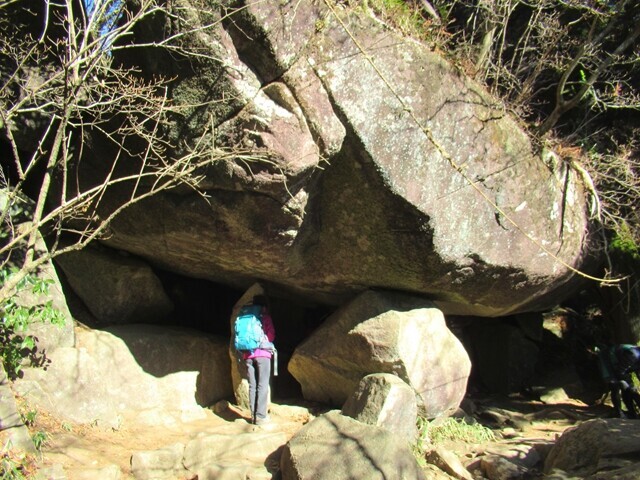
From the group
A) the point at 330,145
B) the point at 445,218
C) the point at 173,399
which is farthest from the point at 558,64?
the point at 173,399

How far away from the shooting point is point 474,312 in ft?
21.9

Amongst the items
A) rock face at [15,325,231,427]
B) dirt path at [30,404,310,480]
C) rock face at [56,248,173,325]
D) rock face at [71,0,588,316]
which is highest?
rock face at [71,0,588,316]

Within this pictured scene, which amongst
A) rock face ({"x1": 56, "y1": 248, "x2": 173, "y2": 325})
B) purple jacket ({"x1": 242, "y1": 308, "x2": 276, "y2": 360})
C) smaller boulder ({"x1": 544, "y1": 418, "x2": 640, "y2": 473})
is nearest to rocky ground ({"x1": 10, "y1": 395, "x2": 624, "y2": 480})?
smaller boulder ({"x1": 544, "y1": 418, "x2": 640, "y2": 473})

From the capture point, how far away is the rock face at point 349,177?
448 centimetres

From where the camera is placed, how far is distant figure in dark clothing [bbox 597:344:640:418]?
6.14 metres

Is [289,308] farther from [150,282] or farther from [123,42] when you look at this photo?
[123,42]

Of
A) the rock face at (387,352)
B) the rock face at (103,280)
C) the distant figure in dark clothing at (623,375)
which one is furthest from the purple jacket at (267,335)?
the distant figure in dark clothing at (623,375)

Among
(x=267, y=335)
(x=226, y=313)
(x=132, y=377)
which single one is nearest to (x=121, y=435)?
(x=132, y=377)

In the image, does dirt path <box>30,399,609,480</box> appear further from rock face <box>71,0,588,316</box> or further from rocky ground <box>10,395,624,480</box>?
rock face <box>71,0,588,316</box>

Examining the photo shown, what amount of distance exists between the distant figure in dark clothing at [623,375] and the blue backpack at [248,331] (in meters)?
4.06

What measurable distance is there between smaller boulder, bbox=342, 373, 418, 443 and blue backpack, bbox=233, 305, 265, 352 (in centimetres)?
113

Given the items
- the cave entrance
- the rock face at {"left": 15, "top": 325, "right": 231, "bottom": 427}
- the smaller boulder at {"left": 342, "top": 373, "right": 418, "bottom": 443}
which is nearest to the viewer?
the smaller boulder at {"left": 342, "top": 373, "right": 418, "bottom": 443}

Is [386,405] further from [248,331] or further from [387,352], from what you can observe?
[248,331]

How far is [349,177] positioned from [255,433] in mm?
2518
